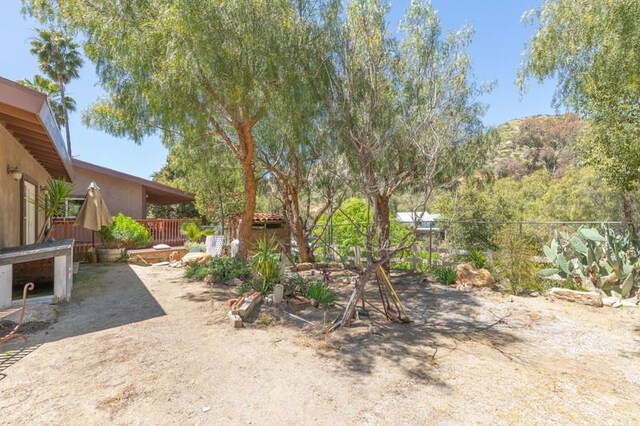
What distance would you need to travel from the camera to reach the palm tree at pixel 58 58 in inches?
851

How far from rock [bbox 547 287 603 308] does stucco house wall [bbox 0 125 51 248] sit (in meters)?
10.6

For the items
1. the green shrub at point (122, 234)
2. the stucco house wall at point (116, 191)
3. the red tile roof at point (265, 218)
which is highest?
the stucco house wall at point (116, 191)

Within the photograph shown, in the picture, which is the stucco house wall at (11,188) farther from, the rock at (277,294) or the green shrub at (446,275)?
the green shrub at (446,275)

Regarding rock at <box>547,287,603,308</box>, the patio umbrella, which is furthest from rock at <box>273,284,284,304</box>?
the patio umbrella

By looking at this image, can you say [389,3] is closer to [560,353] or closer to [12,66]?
[560,353]

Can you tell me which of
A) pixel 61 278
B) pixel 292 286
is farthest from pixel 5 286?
pixel 292 286

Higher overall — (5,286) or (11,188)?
(11,188)

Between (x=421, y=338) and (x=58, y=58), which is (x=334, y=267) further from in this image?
(x=58, y=58)

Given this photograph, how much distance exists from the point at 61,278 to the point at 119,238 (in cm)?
570

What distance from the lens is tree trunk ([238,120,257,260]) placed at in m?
8.13

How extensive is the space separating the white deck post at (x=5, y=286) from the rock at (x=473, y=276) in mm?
8718

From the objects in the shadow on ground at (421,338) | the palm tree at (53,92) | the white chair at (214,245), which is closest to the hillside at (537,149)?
the white chair at (214,245)

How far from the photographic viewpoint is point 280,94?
7.10m

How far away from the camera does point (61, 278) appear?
5973mm
